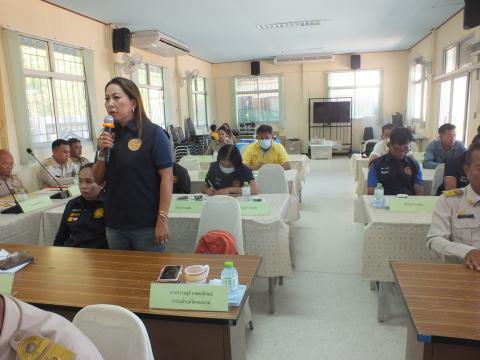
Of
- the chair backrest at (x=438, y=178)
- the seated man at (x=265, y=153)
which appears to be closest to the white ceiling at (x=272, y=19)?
the seated man at (x=265, y=153)

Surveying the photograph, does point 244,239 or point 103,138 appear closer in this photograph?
point 103,138

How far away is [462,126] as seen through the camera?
5.83 m

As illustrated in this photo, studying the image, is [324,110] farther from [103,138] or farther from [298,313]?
[103,138]

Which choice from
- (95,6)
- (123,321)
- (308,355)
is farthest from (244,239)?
(95,6)

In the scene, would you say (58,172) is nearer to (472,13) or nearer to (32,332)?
(32,332)

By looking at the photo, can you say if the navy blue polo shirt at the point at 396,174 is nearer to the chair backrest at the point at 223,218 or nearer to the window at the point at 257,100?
the chair backrest at the point at 223,218

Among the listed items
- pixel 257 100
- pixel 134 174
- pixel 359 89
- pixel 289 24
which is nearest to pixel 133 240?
pixel 134 174

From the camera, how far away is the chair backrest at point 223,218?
2320 mm

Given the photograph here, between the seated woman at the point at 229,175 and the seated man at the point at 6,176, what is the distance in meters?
1.85

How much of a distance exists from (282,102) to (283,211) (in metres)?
8.26

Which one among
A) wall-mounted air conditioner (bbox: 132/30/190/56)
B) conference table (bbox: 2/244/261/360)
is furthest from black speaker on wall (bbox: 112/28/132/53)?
conference table (bbox: 2/244/261/360)

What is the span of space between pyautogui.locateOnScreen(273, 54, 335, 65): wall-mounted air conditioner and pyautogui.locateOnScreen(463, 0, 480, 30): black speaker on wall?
5.47 m

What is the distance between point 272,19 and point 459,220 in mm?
4966

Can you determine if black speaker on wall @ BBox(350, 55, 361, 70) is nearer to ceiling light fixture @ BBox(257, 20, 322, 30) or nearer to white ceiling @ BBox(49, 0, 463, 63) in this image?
white ceiling @ BBox(49, 0, 463, 63)
